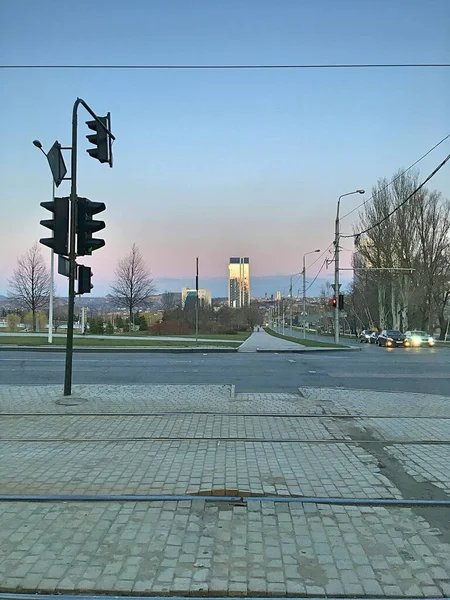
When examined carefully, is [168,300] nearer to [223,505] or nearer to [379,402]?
[379,402]

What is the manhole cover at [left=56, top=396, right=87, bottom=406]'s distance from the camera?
870 cm

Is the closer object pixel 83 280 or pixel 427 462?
pixel 427 462

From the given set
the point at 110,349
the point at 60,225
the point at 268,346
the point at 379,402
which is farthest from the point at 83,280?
the point at 268,346

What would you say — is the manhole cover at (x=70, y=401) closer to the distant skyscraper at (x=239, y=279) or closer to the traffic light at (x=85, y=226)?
the traffic light at (x=85, y=226)

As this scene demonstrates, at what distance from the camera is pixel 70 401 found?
888 cm

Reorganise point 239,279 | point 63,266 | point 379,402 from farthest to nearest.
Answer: point 239,279 < point 379,402 < point 63,266

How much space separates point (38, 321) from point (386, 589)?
49.9 m

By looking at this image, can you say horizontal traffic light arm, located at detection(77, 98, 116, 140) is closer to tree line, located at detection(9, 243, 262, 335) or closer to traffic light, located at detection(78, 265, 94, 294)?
traffic light, located at detection(78, 265, 94, 294)

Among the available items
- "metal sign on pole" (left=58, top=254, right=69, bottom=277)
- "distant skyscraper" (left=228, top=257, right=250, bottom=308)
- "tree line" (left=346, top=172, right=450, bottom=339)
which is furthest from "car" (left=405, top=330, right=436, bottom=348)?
"distant skyscraper" (left=228, top=257, right=250, bottom=308)

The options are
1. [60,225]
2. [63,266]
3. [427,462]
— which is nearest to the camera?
[427,462]

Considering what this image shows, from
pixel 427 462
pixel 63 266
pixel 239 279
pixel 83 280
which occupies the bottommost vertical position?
pixel 427 462

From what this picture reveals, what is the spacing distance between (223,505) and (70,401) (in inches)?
216

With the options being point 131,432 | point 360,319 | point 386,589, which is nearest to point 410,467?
point 386,589

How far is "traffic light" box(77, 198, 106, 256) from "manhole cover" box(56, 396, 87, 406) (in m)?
2.71
